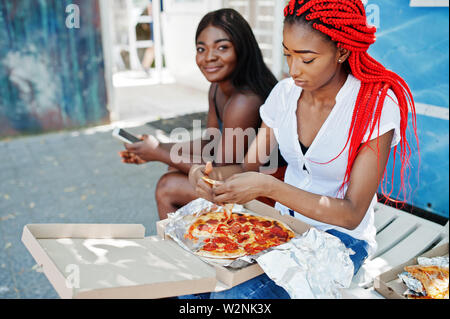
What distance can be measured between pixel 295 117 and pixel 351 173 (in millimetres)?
419

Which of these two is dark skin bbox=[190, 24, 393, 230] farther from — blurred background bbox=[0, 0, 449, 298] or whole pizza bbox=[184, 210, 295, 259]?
blurred background bbox=[0, 0, 449, 298]

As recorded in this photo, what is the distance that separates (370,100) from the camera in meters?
1.74

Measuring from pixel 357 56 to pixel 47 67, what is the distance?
16.8 ft

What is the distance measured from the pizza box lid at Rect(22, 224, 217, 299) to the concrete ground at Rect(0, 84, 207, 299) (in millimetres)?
1269

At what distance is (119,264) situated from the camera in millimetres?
1494

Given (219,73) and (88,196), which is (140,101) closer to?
(88,196)

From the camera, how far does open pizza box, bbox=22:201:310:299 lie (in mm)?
1319

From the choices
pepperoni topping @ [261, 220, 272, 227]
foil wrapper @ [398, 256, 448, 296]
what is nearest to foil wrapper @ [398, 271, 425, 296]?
foil wrapper @ [398, 256, 448, 296]

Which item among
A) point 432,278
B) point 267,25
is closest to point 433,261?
point 432,278

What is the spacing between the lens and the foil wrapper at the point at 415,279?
1756 millimetres

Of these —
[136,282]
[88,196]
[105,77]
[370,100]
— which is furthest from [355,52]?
[105,77]

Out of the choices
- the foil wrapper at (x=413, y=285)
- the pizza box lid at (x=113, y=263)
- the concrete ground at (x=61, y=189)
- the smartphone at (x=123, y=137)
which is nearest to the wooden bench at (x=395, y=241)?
the foil wrapper at (x=413, y=285)

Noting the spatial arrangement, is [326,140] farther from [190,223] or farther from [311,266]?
[190,223]

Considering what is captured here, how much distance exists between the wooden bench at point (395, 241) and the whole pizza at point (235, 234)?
43 cm
